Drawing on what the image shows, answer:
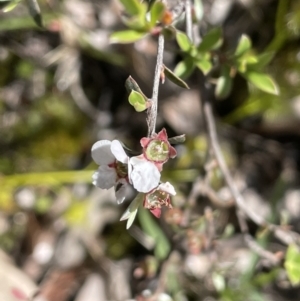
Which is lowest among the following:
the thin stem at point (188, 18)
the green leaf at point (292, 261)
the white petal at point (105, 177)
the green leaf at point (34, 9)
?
the green leaf at point (292, 261)

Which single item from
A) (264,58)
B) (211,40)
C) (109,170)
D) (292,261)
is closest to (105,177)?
(109,170)

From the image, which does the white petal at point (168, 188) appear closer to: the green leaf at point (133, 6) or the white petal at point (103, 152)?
the white petal at point (103, 152)

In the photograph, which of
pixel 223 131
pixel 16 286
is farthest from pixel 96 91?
pixel 16 286

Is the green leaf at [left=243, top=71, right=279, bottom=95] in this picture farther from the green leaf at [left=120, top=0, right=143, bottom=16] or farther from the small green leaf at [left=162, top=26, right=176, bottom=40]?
the green leaf at [left=120, top=0, right=143, bottom=16]

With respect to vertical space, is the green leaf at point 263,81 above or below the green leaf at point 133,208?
below

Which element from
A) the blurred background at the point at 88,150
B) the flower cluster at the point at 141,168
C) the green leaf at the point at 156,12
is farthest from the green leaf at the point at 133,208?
the blurred background at the point at 88,150

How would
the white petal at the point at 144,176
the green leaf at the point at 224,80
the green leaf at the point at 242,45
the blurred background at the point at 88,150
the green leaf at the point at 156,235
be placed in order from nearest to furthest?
1. the white petal at the point at 144,176
2. the green leaf at the point at 242,45
3. the green leaf at the point at 224,80
4. the green leaf at the point at 156,235
5. the blurred background at the point at 88,150

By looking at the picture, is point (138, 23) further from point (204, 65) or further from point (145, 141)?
point (145, 141)
